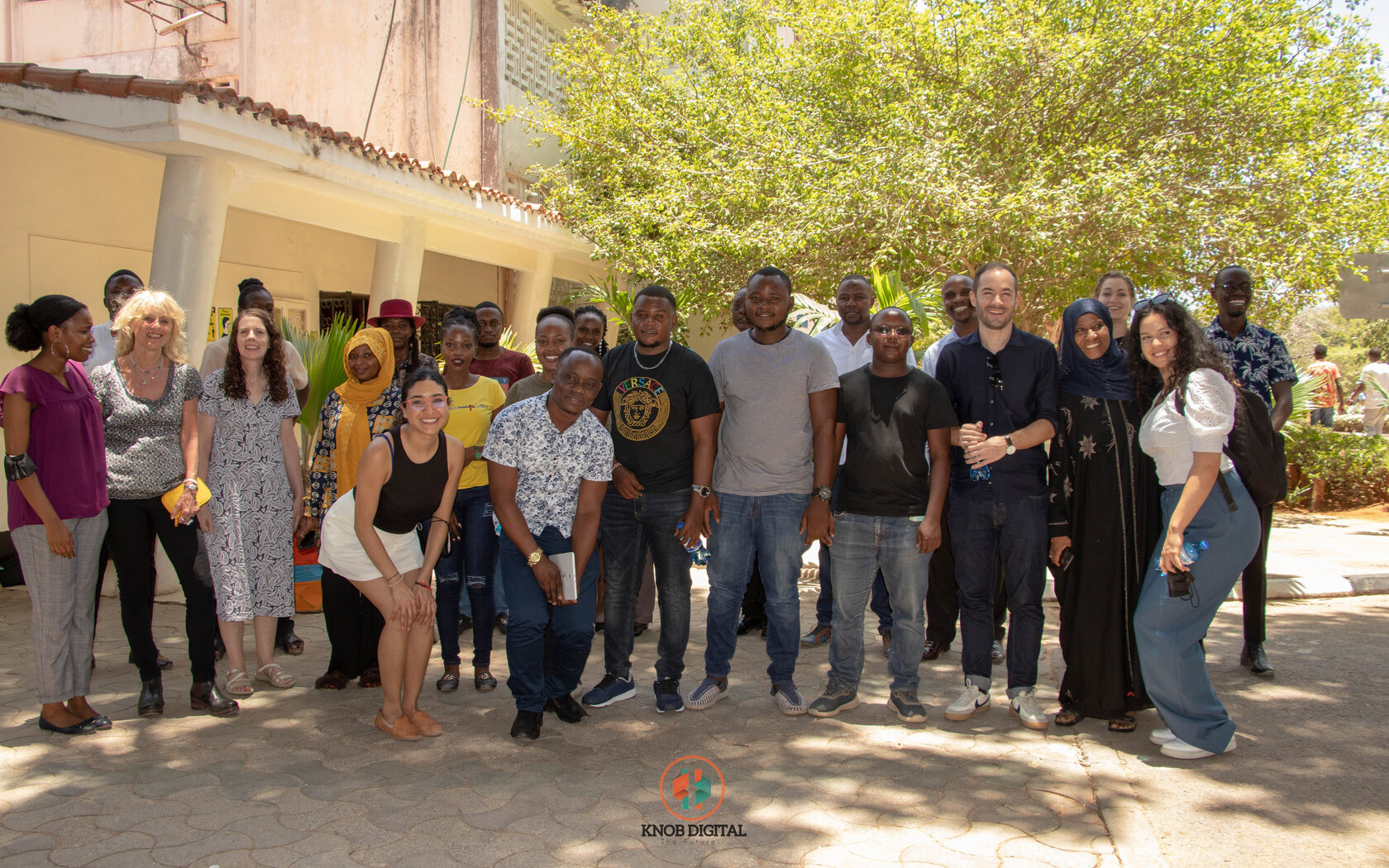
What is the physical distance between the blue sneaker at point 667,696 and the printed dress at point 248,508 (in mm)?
1911

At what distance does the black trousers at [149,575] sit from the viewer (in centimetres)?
441

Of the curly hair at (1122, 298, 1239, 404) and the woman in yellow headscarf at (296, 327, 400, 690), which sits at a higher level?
the curly hair at (1122, 298, 1239, 404)

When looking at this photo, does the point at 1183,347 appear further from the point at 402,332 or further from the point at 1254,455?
the point at 402,332

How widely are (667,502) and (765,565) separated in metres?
0.54

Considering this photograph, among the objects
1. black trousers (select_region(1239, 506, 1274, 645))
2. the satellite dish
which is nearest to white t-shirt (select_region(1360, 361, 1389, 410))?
black trousers (select_region(1239, 506, 1274, 645))

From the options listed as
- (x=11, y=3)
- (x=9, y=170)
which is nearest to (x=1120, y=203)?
(x=9, y=170)

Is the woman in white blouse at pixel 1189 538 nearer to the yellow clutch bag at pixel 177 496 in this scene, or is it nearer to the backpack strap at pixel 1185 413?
the backpack strap at pixel 1185 413

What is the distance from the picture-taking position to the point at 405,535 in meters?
4.28

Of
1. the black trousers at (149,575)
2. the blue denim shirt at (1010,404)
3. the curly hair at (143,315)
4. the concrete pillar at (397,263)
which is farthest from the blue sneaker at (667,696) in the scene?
the concrete pillar at (397,263)

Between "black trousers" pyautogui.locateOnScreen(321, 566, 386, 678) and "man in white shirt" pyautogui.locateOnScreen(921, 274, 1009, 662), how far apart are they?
9.54ft

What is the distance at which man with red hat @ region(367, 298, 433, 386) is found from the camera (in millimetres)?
5320

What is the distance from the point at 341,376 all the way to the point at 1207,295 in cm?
1104

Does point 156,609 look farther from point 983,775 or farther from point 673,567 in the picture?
point 983,775

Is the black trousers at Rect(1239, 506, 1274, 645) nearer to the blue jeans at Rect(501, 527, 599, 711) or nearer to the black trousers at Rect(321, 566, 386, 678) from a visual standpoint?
the blue jeans at Rect(501, 527, 599, 711)
